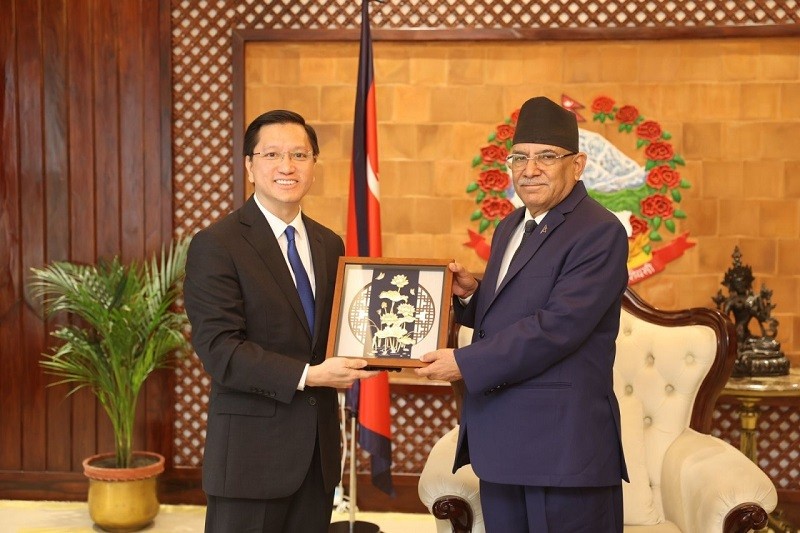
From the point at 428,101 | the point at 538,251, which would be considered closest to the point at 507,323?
the point at 538,251

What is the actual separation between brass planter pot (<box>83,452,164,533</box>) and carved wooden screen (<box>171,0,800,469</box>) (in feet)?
1.37

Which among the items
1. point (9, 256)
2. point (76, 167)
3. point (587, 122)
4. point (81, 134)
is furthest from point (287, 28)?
point (9, 256)

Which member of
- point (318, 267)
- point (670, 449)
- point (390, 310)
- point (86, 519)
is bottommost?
point (86, 519)

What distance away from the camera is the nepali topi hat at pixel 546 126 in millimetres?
2072

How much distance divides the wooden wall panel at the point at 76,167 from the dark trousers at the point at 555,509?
2.51m

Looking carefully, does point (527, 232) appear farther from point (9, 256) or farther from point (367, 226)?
point (9, 256)

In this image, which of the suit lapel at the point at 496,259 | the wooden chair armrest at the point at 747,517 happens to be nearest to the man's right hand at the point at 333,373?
the suit lapel at the point at 496,259

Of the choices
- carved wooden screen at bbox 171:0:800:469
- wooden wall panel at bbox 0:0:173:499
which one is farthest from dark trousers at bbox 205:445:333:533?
wooden wall panel at bbox 0:0:173:499

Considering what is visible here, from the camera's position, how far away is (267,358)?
1.92 m

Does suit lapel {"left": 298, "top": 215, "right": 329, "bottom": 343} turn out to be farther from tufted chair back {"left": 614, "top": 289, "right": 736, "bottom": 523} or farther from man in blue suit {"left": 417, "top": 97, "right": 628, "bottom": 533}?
tufted chair back {"left": 614, "top": 289, "right": 736, "bottom": 523}

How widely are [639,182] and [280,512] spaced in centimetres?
258

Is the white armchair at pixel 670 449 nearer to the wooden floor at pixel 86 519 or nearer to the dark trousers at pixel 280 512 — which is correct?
the dark trousers at pixel 280 512

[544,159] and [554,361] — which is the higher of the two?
[544,159]

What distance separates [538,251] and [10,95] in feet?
10.4
